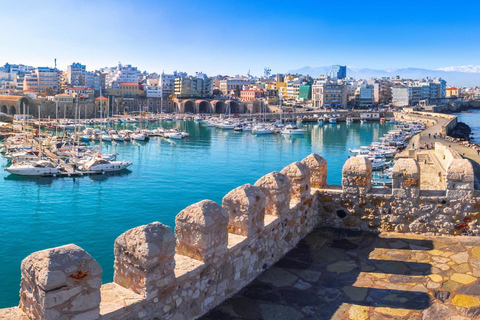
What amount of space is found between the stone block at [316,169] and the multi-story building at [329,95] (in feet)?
444

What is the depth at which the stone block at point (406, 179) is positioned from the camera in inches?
282

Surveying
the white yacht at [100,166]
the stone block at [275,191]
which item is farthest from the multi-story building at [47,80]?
the stone block at [275,191]

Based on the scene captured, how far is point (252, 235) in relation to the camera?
584cm

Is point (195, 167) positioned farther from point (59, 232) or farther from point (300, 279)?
point (300, 279)

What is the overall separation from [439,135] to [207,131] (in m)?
44.3

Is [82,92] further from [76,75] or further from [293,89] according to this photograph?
[293,89]

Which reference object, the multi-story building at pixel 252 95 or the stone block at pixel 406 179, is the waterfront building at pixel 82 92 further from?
the stone block at pixel 406 179

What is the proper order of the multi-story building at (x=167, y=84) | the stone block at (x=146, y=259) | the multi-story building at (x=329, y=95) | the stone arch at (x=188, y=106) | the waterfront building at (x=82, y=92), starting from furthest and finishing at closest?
1. the multi-story building at (x=167, y=84)
2. the multi-story building at (x=329, y=95)
3. the stone arch at (x=188, y=106)
4. the waterfront building at (x=82, y=92)
5. the stone block at (x=146, y=259)

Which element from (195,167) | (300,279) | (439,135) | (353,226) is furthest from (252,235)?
(439,135)

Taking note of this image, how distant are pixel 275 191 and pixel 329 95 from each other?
13925 centimetres

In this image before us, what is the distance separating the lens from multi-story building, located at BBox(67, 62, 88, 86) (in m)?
154

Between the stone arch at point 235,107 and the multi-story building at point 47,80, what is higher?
the multi-story building at point 47,80

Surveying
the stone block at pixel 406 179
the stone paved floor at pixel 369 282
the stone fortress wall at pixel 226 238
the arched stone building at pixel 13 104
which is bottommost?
the stone paved floor at pixel 369 282

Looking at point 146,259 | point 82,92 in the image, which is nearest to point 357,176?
point 146,259
